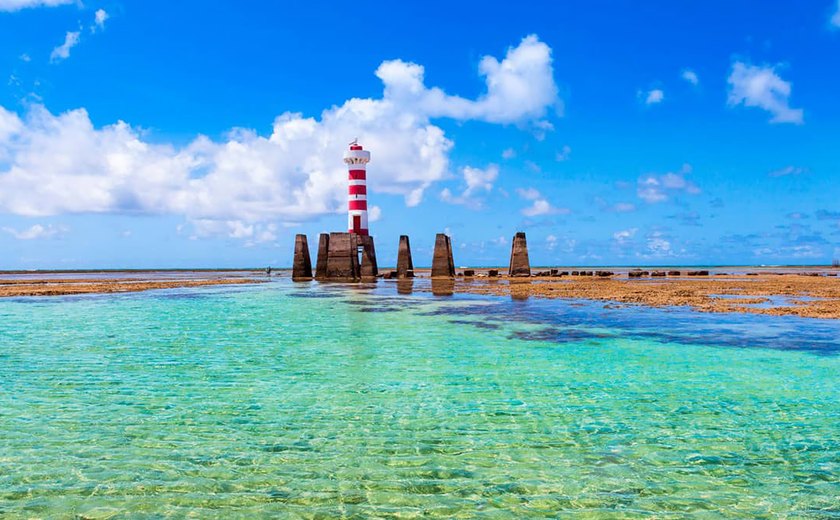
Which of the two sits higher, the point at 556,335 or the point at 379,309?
the point at 379,309

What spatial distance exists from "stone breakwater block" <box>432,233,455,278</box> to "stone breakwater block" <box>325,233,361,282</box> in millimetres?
8384

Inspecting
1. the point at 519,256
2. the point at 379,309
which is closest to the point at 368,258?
the point at 519,256

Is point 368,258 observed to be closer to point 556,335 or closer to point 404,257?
point 404,257

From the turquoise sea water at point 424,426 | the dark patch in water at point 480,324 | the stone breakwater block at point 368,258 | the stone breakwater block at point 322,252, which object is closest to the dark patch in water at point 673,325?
the turquoise sea water at point 424,426

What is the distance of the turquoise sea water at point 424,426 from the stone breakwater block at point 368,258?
40980 mm

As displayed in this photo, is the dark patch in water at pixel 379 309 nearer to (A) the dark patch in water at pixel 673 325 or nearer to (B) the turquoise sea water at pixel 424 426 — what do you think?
(A) the dark patch in water at pixel 673 325

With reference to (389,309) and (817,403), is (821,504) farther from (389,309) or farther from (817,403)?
(389,309)

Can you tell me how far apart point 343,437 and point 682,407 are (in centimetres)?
481

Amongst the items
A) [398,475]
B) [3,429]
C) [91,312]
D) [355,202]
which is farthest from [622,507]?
[355,202]

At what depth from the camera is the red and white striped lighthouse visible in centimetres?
5531

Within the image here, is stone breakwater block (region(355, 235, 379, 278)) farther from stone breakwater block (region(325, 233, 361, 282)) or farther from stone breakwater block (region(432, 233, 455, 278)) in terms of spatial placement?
stone breakwater block (region(432, 233, 455, 278))

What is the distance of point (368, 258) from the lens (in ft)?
183

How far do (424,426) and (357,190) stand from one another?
1962 inches

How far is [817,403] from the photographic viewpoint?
7.76 m
